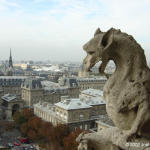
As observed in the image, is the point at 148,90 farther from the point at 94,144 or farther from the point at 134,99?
the point at 94,144

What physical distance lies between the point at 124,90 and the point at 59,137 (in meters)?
38.2

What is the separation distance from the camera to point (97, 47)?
526 centimetres

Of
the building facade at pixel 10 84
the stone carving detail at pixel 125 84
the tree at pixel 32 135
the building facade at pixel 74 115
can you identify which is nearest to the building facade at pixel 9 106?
the building facade at pixel 10 84

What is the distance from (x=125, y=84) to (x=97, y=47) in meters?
1.09

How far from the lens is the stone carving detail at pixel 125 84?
5.16 meters

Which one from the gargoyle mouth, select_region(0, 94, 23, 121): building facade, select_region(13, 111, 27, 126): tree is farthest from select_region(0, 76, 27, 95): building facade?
the gargoyle mouth

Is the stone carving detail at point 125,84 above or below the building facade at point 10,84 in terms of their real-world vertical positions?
above

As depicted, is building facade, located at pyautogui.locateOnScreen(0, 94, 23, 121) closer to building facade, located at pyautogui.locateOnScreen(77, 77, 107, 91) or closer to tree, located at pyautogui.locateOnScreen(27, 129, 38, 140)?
tree, located at pyautogui.locateOnScreen(27, 129, 38, 140)

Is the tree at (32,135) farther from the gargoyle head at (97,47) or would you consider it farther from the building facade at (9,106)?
the gargoyle head at (97,47)

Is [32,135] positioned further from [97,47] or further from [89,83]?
[89,83]

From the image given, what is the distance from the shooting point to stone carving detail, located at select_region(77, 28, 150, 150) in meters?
5.16

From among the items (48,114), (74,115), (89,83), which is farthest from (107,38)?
(89,83)

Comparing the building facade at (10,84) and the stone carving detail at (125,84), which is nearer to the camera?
the stone carving detail at (125,84)

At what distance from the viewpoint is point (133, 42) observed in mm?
5332
